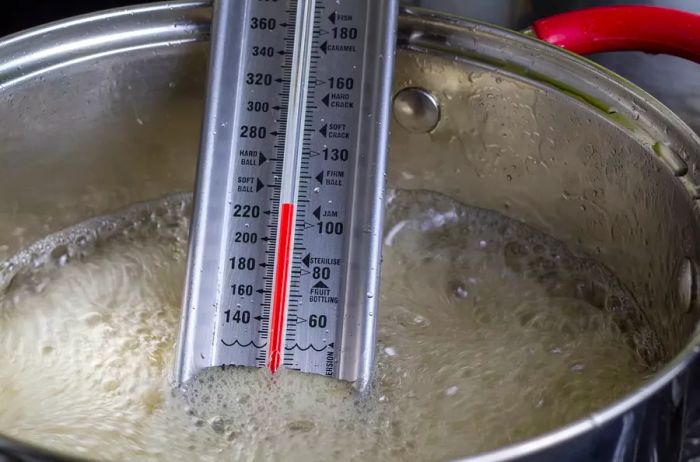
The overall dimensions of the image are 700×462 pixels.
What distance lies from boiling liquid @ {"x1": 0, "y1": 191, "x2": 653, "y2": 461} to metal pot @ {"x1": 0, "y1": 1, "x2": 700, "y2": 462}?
0.12ft

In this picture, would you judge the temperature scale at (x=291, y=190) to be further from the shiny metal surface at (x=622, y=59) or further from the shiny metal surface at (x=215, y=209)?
the shiny metal surface at (x=622, y=59)

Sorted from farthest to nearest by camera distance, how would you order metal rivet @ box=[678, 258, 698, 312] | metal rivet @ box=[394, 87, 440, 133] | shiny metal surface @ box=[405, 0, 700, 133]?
shiny metal surface @ box=[405, 0, 700, 133] → metal rivet @ box=[394, 87, 440, 133] → metal rivet @ box=[678, 258, 698, 312]

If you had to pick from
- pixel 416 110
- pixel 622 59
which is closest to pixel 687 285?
pixel 416 110

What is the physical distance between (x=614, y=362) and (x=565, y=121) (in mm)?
260

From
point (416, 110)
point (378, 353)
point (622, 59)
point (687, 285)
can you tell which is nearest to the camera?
point (687, 285)

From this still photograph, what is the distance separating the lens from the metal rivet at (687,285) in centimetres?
81

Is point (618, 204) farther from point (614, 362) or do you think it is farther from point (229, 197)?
point (229, 197)

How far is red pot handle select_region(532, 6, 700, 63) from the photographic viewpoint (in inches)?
35.3

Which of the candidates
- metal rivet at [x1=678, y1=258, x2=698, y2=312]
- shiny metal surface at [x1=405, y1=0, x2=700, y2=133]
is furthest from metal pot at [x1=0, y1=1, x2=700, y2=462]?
shiny metal surface at [x1=405, y1=0, x2=700, y2=133]

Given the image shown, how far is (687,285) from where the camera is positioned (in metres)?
0.84

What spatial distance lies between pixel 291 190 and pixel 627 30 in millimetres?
375

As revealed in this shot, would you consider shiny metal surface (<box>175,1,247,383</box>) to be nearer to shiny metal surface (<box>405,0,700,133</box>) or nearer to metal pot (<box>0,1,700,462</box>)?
metal pot (<box>0,1,700,462</box>)

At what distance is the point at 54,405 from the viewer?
88 centimetres

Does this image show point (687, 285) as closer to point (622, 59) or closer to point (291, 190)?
point (291, 190)
